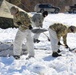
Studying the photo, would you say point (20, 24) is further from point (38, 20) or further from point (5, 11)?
point (5, 11)

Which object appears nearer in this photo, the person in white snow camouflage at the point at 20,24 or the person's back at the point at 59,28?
the person in white snow camouflage at the point at 20,24

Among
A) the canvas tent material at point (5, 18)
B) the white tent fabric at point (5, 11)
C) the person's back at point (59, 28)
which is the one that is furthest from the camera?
the white tent fabric at point (5, 11)

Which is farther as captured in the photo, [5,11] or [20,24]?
[5,11]

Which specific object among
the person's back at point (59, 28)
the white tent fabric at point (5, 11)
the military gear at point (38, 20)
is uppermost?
the white tent fabric at point (5, 11)

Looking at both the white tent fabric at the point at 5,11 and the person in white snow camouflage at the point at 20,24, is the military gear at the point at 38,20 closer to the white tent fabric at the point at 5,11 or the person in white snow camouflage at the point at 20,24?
the person in white snow camouflage at the point at 20,24

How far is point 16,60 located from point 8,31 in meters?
8.41

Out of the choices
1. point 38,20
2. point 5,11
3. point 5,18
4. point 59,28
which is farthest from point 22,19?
point 5,11

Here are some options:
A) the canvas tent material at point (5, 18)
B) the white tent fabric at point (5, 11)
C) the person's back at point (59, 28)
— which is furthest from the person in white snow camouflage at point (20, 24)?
the white tent fabric at point (5, 11)

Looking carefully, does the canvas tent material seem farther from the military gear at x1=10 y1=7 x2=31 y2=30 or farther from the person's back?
the military gear at x1=10 y1=7 x2=31 y2=30

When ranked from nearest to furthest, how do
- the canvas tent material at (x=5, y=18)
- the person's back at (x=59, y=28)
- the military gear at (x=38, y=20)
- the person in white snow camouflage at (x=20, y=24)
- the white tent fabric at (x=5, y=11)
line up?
the person in white snow camouflage at (x=20, y=24)
the person's back at (x=59, y=28)
the military gear at (x=38, y=20)
the canvas tent material at (x=5, y=18)
the white tent fabric at (x=5, y=11)

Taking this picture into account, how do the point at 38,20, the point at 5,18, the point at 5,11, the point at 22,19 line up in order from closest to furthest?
the point at 22,19 → the point at 38,20 → the point at 5,18 → the point at 5,11

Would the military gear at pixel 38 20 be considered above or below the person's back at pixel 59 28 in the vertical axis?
above

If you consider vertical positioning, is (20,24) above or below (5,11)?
below

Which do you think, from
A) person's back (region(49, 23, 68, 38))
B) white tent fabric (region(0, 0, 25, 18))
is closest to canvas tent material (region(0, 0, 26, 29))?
white tent fabric (region(0, 0, 25, 18))
